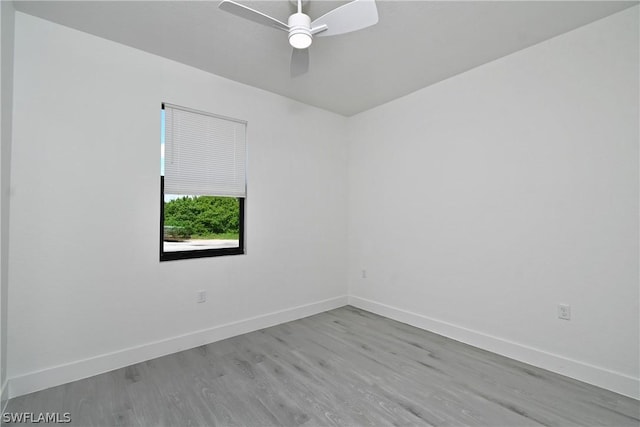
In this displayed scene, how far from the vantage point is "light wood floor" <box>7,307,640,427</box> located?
6.22ft

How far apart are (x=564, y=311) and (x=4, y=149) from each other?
13.7ft

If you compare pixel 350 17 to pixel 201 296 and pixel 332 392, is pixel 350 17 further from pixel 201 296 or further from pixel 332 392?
pixel 201 296

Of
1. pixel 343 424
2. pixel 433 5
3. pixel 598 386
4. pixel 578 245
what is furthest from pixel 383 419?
pixel 433 5

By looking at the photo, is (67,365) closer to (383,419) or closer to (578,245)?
(383,419)

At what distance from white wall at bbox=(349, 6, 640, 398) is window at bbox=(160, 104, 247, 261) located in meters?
1.85

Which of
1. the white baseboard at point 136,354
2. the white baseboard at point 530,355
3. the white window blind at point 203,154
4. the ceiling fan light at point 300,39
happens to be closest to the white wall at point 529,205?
the white baseboard at point 530,355

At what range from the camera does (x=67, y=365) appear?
229 cm

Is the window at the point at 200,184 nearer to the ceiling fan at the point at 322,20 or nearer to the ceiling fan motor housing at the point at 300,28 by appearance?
the ceiling fan at the point at 322,20

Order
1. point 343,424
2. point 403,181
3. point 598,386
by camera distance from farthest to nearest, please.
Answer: point 403,181, point 598,386, point 343,424

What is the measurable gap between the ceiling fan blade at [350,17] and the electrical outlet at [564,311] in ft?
8.29

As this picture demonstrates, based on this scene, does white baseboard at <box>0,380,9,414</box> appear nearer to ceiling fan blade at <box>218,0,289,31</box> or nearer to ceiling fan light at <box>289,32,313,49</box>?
ceiling fan blade at <box>218,0,289,31</box>

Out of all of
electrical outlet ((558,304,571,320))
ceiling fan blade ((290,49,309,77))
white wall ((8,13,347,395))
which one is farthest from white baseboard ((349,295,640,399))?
ceiling fan blade ((290,49,309,77))

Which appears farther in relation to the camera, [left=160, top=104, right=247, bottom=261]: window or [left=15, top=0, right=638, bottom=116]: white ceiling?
[left=160, top=104, right=247, bottom=261]: window

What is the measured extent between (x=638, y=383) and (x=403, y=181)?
8.17 feet
